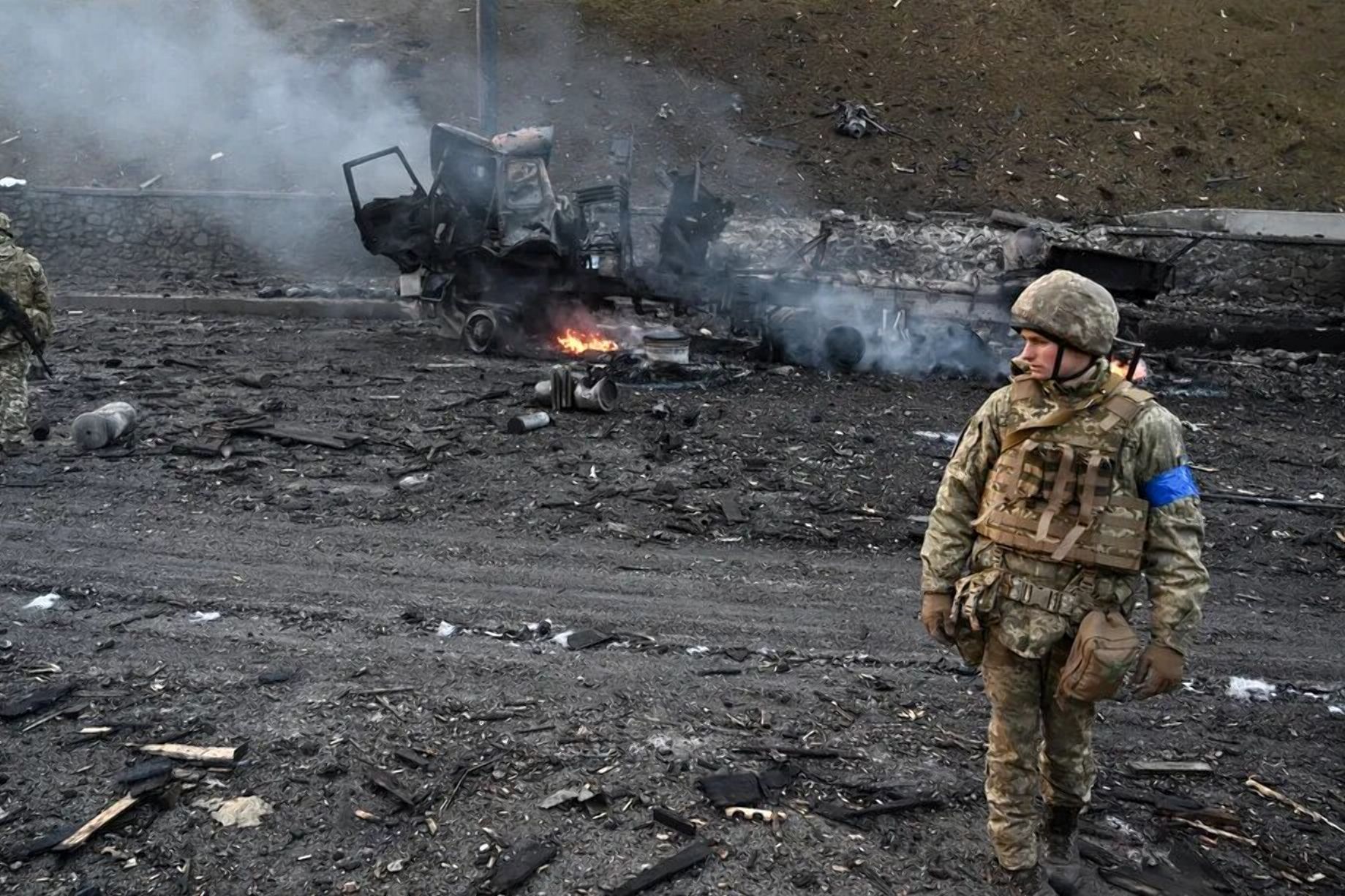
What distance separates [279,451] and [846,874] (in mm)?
6463

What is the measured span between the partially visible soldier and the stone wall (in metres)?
9.32

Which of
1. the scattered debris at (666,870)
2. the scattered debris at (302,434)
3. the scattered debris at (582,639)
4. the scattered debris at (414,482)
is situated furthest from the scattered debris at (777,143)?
the scattered debris at (666,870)

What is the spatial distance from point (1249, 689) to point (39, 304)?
9080 millimetres

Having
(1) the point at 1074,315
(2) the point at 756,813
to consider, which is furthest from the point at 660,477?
(1) the point at 1074,315

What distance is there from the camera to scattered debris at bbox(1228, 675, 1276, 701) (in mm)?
5340

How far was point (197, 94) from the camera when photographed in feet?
68.9

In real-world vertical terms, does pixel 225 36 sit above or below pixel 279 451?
above

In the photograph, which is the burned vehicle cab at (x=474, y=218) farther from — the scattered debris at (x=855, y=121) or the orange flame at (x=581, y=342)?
the scattered debris at (x=855, y=121)

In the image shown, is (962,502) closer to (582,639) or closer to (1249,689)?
(582,639)

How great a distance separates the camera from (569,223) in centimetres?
1295

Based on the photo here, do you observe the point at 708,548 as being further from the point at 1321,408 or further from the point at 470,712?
the point at 1321,408

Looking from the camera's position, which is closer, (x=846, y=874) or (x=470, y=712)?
(x=846, y=874)

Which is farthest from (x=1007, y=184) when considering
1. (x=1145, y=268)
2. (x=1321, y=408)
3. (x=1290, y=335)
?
(x=1321, y=408)

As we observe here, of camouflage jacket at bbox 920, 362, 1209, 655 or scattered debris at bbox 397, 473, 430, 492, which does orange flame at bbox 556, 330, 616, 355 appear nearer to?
scattered debris at bbox 397, 473, 430, 492
